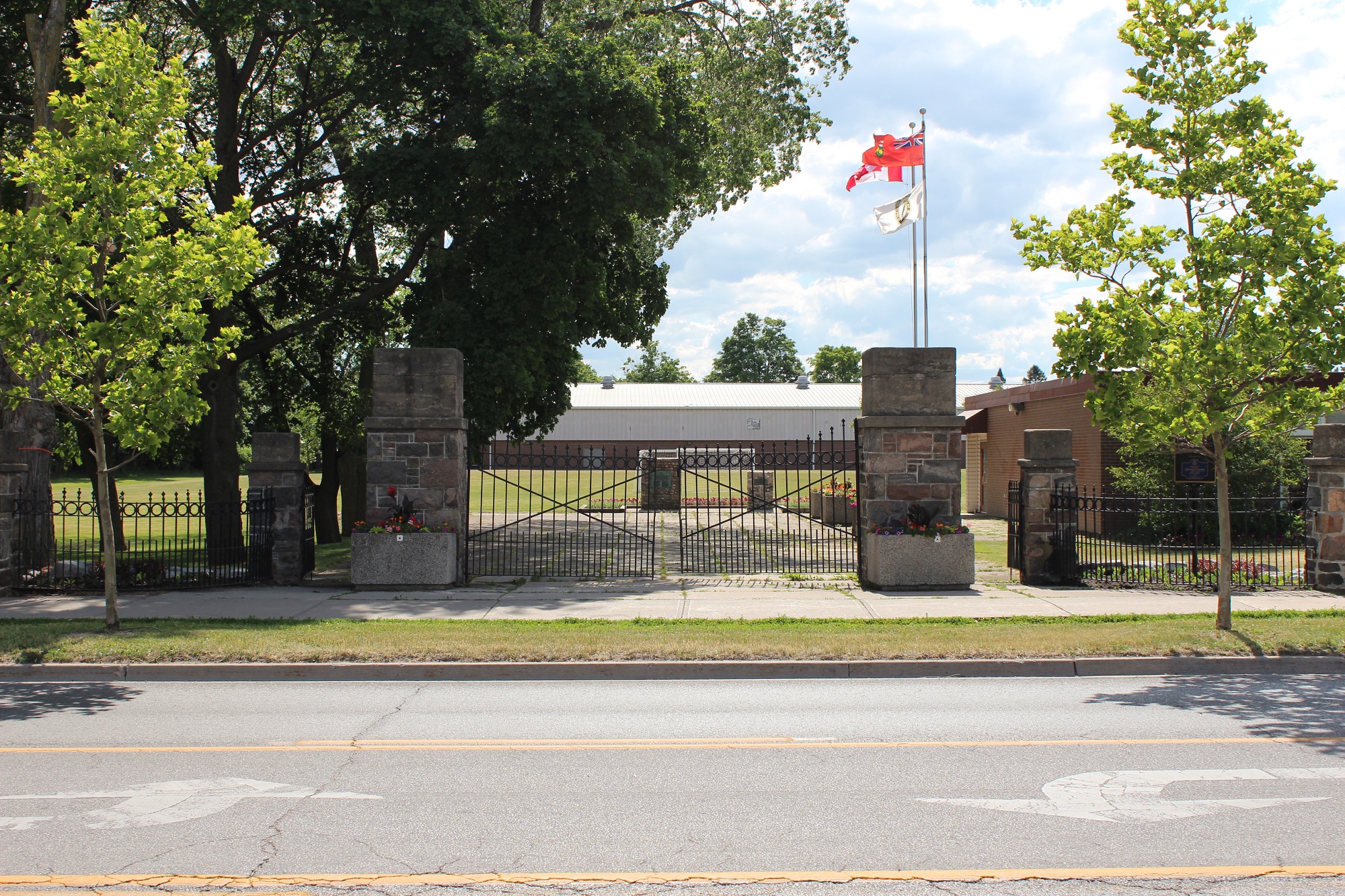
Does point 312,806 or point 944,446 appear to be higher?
point 944,446

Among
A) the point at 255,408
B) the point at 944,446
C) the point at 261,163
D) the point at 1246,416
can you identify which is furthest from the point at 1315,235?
the point at 255,408

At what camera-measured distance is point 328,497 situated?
25.2m

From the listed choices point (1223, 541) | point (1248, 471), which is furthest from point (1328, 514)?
point (1248, 471)

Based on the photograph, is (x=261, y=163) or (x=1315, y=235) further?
(x=261, y=163)

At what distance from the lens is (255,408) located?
2709 centimetres

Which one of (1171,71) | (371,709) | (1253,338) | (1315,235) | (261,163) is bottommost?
(371,709)

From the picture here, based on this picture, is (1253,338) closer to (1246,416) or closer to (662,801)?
(1246,416)

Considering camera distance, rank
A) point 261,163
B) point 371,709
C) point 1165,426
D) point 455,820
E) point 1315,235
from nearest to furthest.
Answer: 1. point 455,820
2. point 371,709
3. point 1315,235
4. point 1165,426
5. point 261,163

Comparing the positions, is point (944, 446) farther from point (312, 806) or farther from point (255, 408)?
point (255, 408)

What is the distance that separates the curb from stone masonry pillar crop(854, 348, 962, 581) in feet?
16.7

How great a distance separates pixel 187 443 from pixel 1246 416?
2406 cm

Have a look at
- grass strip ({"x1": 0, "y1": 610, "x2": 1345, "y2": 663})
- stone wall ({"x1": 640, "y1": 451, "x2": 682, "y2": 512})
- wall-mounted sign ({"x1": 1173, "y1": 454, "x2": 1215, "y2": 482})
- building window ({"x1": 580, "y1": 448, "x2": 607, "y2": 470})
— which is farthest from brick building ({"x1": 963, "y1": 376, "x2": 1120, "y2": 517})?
stone wall ({"x1": 640, "y1": 451, "x2": 682, "y2": 512})

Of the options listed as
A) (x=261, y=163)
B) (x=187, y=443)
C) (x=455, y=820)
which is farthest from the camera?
(x=187, y=443)

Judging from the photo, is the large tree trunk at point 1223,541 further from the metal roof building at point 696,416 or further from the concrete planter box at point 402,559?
the metal roof building at point 696,416
